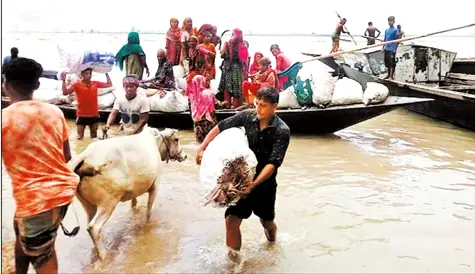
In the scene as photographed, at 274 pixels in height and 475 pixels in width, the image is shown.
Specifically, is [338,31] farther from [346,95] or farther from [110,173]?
[110,173]

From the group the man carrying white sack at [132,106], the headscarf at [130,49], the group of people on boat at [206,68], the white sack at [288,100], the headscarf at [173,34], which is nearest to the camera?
the man carrying white sack at [132,106]

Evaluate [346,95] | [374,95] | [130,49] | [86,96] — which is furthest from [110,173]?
[130,49]

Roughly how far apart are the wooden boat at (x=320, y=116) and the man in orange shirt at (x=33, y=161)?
560 cm

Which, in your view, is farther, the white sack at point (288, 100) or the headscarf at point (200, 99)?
the white sack at point (288, 100)

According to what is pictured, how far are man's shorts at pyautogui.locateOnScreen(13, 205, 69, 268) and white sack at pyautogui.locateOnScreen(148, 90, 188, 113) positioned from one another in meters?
6.01

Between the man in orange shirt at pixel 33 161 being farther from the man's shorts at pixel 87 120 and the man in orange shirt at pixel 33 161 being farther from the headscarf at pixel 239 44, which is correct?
the headscarf at pixel 239 44

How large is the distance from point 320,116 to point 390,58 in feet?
15.7

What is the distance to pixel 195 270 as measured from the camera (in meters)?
3.96

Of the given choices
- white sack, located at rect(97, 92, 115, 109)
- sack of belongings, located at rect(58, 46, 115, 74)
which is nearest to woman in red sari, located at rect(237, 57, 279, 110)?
sack of belongings, located at rect(58, 46, 115, 74)

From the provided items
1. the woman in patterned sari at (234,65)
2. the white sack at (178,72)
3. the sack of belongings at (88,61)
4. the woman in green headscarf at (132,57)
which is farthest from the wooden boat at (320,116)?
the sack of belongings at (88,61)

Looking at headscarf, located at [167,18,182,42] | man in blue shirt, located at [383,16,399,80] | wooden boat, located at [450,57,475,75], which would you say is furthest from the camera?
wooden boat, located at [450,57,475,75]

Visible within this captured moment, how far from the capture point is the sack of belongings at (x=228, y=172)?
138 inches

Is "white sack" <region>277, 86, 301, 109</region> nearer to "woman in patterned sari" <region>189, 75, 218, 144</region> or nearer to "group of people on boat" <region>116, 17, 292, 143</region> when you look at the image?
"group of people on boat" <region>116, 17, 292, 143</region>

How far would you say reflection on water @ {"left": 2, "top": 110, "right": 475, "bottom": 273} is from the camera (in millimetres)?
4109
